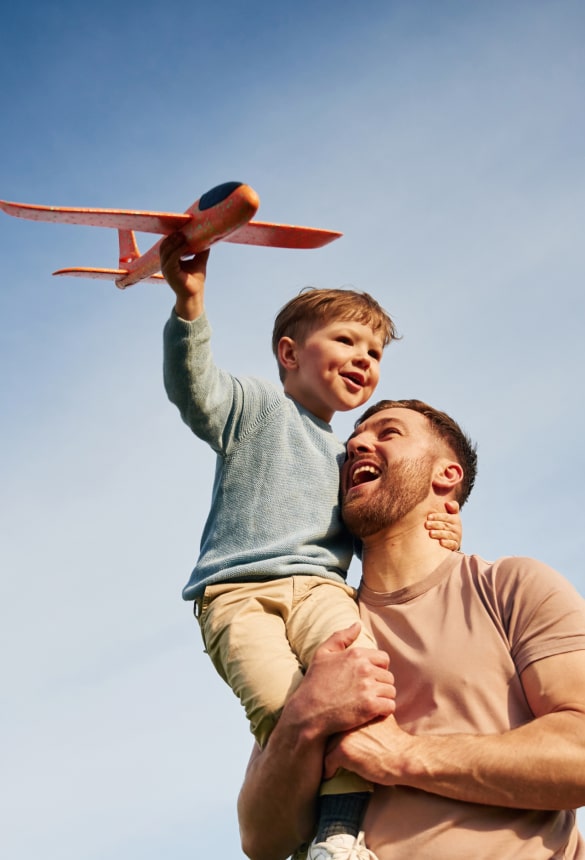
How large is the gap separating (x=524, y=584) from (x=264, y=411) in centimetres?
162

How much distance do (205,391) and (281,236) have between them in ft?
3.64

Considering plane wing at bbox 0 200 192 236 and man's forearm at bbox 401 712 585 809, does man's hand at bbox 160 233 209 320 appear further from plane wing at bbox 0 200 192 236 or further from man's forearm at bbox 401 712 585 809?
man's forearm at bbox 401 712 585 809

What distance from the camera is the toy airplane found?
4.62m

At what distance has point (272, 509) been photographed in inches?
196

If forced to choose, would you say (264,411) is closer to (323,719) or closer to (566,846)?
(323,719)

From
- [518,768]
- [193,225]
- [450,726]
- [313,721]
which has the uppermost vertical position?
[193,225]

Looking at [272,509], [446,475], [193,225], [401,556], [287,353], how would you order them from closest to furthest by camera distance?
[193,225]
[272,509]
[401,556]
[446,475]
[287,353]

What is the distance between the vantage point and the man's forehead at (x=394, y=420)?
5582mm

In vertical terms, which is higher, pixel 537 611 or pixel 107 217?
pixel 107 217

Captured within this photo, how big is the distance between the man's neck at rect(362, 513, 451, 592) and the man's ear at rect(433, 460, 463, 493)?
308mm

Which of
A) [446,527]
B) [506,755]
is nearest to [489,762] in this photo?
[506,755]

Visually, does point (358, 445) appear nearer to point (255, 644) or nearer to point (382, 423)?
point (382, 423)

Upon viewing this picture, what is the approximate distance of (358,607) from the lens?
504 centimetres

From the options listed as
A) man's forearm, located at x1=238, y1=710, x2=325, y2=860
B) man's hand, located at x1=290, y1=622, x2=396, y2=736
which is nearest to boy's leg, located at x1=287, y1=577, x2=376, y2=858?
man's forearm, located at x1=238, y1=710, x2=325, y2=860
